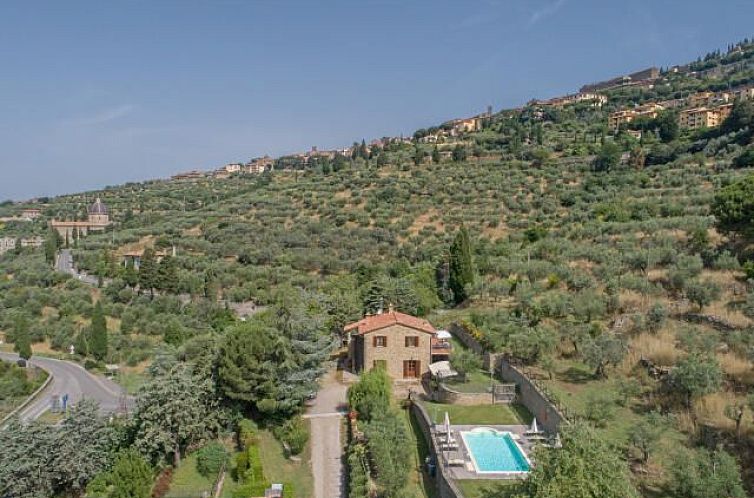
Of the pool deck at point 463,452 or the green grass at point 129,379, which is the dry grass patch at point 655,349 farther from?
the green grass at point 129,379

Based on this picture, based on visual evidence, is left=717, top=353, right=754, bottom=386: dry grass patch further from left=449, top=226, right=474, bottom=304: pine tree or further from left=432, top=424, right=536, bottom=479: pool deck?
left=449, top=226, right=474, bottom=304: pine tree

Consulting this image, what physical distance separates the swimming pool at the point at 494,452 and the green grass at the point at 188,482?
9657 mm

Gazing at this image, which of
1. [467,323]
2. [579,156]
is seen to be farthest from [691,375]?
[579,156]

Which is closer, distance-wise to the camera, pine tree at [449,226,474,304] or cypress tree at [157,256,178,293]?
pine tree at [449,226,474,304]

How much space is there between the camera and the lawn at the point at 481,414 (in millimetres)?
20250

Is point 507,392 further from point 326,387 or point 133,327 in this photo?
point 133,327

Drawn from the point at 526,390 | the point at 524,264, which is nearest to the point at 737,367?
the point at 526,390

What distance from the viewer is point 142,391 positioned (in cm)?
2039

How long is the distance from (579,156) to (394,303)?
5227 cm

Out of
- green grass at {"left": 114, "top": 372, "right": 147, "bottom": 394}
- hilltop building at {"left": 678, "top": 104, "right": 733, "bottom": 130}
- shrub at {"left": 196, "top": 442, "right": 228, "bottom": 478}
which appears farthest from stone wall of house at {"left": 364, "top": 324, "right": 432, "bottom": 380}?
hilltop building at {"left": 678, "top": 104, "right": 733, "bottom": 130}

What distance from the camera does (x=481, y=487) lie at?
1531 centimetres

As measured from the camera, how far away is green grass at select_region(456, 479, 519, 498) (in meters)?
14.3

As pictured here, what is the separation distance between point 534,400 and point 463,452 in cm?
432

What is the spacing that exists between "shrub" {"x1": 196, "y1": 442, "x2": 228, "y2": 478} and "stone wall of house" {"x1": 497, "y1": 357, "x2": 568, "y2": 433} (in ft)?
40.3
